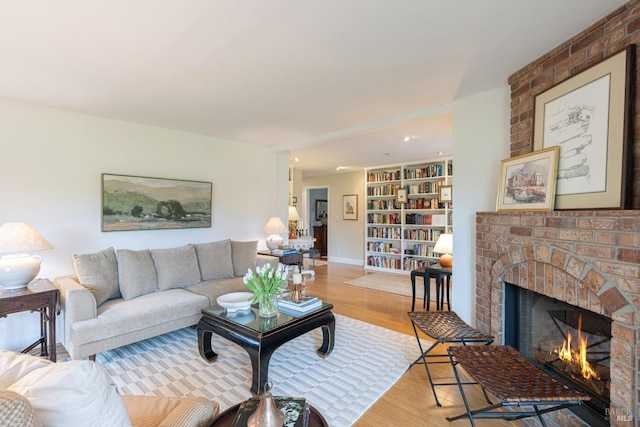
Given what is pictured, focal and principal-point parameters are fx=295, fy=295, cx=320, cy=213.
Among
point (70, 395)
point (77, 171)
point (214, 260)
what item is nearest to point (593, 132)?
point (70, 395)

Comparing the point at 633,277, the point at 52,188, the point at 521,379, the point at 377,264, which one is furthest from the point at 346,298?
the point at 52,188

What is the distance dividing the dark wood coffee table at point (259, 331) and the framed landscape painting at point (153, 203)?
189 centimetres

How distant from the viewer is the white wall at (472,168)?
8.86 ft

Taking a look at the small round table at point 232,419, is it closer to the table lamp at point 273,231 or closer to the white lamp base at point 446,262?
the white lamp base at point 446,262

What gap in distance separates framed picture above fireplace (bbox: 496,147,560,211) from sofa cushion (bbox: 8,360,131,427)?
252cm

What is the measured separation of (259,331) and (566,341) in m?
2.06

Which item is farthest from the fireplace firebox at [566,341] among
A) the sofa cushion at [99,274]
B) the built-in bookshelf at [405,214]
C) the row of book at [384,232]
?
the row of book at [384,232]

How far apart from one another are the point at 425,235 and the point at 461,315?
135 inches

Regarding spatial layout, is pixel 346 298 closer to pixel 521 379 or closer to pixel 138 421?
pixel 521 379

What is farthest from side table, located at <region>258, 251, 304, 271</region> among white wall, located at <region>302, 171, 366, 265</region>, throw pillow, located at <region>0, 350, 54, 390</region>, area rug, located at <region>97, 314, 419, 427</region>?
throw pillow, located at <region>0, 350, 54, 390</region>

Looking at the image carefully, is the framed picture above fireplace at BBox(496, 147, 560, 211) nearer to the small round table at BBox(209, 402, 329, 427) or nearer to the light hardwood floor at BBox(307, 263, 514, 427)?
the light hardwood floor at BBox(307, 263, 514, 427)

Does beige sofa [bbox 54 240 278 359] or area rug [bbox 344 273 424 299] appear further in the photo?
area rug [bbox 344 273 424 299]

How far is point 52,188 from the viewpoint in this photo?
3.10 m

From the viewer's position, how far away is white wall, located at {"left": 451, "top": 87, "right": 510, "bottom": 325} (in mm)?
2701
